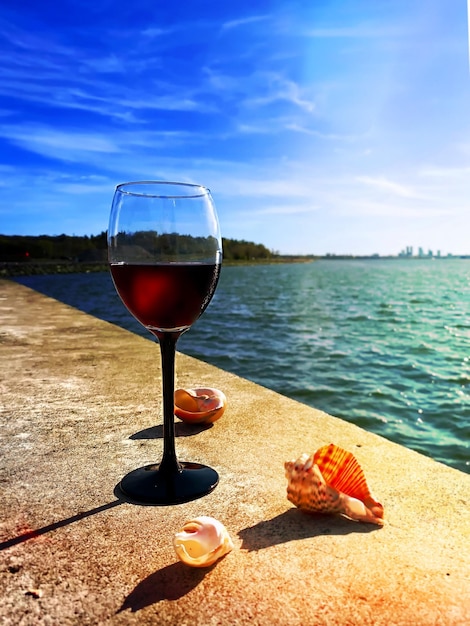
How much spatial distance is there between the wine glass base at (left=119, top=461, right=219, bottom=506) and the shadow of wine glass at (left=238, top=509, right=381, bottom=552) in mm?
231

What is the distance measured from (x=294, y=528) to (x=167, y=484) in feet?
1.32

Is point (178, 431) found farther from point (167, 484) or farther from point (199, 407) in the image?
point (167, 484)

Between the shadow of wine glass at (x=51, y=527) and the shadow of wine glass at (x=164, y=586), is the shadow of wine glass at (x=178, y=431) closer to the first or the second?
the shadow of wine glass at (x=51, y=527)

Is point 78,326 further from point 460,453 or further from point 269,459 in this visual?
point 460,453

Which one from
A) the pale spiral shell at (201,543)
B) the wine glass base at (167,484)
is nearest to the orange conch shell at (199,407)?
the wine glass base at (167,484)

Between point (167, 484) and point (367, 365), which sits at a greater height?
point (167, 484)

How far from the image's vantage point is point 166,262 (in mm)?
1451

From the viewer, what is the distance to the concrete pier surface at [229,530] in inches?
42.3

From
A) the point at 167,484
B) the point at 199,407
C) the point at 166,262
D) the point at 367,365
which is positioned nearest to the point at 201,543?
the point at 167,484

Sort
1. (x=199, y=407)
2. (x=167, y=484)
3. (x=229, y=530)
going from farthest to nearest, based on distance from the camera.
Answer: (x=199, y=407)
(x=167, y=484)
(x=229, y=530)

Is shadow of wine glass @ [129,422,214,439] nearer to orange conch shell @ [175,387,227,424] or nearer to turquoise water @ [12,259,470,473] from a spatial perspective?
orange conch shell @ [175,387,227,424]

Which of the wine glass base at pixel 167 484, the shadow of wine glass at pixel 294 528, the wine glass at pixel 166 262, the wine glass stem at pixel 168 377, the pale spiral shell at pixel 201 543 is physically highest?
the wine glass at pixel 166 262

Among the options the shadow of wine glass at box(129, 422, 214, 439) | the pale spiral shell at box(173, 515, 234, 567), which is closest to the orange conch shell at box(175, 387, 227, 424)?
the shadow of wine glass at box(129, 422, 214, 439)

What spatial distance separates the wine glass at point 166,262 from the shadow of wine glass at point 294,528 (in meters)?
0.24
